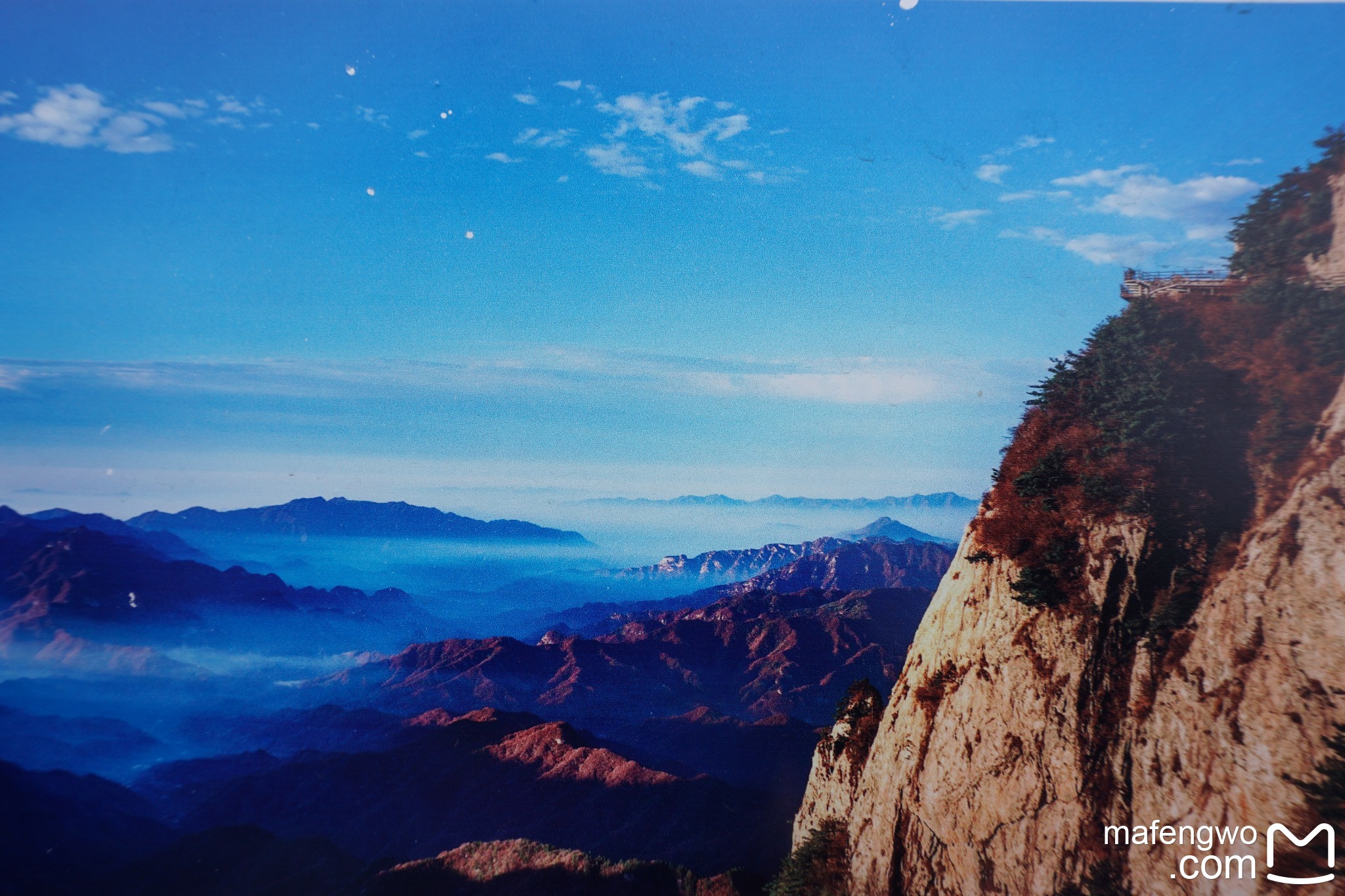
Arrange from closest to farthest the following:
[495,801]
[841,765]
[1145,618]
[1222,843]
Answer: [1222,843] → [1145,618] → [841,765] → [495,801]

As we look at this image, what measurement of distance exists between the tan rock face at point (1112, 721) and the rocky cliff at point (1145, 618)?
0.18 feet

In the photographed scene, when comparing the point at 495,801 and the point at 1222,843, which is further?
the point at 495,801

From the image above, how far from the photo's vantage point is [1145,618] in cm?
Result: 1917

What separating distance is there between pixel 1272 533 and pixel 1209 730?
6095 mm

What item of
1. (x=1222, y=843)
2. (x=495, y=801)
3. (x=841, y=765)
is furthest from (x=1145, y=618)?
(x=495, y=801)

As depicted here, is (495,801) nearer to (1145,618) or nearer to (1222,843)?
(1145,618)

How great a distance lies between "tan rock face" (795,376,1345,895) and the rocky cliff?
2.1 inches

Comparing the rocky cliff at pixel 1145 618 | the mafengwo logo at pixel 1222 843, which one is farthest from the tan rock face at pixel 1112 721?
the mafengwo logo at pixel 1222 843

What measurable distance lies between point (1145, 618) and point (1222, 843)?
235 inches

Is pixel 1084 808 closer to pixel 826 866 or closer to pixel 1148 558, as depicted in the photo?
pixel 1148 558

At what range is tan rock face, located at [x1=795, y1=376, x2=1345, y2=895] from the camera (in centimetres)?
1562

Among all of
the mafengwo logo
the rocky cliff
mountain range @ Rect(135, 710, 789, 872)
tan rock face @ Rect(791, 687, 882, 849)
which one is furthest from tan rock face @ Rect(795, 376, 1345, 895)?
mountain range @ Rect(135, 710, 789, 872)

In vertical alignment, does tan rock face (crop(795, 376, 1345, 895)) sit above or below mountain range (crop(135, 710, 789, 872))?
above

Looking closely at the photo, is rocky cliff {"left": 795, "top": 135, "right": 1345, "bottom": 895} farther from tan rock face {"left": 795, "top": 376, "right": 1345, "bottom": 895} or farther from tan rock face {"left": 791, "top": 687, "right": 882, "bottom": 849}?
tan rock face {"left": 791, "top": 687, "right": 882, "bottom": 849}
